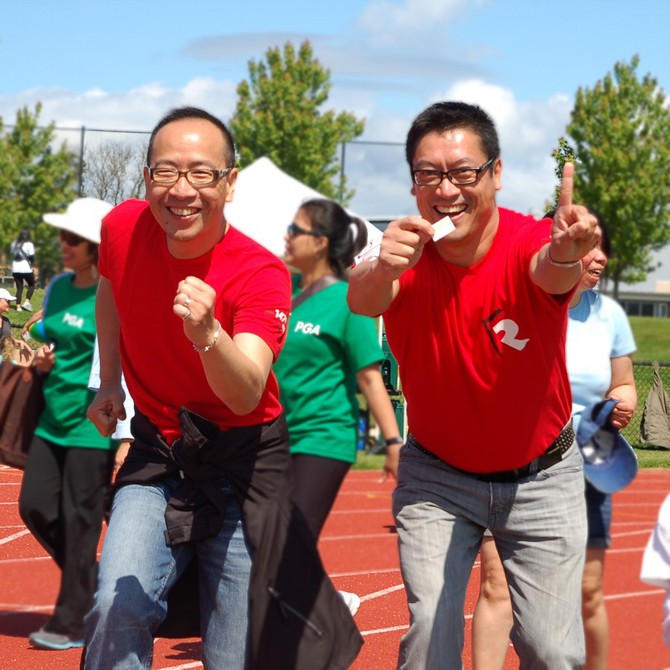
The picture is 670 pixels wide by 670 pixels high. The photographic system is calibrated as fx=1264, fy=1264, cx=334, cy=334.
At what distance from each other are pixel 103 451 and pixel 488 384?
8.47 ft

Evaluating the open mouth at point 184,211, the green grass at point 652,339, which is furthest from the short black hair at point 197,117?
the green grass at point 652,339

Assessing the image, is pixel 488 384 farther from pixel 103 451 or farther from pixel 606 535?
pixel 103 451

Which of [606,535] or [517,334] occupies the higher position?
[517,334]

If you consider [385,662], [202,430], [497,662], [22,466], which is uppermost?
[202,430]

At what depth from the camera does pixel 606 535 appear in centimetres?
462

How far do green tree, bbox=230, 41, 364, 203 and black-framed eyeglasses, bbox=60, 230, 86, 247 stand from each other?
728cm

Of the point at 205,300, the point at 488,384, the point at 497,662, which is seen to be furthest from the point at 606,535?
the point at 205,300

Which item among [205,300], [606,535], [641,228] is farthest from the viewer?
[641,228]

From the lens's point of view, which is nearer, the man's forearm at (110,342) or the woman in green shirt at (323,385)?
A: the man's forearm at (110,342)

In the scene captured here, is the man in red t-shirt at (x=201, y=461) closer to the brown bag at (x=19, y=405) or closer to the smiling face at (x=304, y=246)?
the smiling face at (x=304, y=246)

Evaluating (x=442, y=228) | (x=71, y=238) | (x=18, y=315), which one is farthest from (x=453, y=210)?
(x=18, y=315)

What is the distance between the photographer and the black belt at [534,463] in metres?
3.76

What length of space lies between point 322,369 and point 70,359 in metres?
1.41

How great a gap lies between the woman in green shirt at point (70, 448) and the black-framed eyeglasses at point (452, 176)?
2.04 metres
